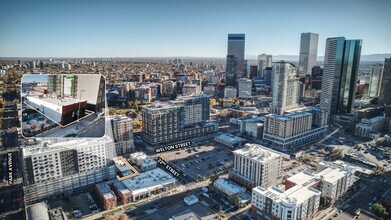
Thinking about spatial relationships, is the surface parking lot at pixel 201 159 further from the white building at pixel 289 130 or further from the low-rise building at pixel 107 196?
the low-rise building at pixel 107 196

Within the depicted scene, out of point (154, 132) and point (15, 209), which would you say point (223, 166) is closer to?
point (154, 132)

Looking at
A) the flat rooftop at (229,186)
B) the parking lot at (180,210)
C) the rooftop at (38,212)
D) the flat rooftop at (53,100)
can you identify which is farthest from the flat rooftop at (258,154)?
the flat rooftop at (53,100)

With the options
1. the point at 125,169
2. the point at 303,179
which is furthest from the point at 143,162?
the point at 303,179

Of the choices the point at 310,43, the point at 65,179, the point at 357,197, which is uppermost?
the point at 310,43

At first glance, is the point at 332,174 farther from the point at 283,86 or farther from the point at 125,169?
the point at 283,86

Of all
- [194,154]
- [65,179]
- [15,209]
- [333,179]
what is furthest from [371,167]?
[15,209]


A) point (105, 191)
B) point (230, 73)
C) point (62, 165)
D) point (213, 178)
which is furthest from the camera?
point (230, 73)

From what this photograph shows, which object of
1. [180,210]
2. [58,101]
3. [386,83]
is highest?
[58,101]

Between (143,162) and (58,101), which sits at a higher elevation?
(58,101)
